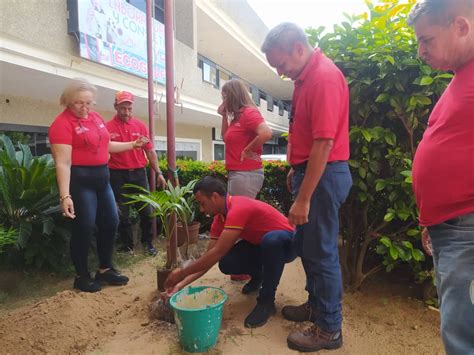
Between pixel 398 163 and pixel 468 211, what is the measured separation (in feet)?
4.30

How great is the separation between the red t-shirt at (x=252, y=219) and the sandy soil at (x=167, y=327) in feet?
1.94

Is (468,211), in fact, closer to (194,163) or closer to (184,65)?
(194,163)

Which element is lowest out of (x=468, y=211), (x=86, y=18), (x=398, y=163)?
(x=468, y=211)

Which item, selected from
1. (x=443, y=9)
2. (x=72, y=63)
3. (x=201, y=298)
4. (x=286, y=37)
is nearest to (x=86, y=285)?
(x=201, y=298)

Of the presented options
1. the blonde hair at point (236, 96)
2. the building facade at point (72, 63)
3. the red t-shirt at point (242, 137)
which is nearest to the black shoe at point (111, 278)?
the red t-shirt at point (242, 137)

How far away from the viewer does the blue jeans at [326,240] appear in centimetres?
178

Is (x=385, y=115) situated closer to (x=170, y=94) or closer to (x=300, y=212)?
(x=300, y=212)

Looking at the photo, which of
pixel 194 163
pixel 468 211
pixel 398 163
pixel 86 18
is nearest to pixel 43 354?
pixel 468 211

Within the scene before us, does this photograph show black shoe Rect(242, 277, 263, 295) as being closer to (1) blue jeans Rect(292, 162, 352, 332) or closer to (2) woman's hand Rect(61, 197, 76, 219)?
(1) blue jeans Rect(292, 162, 352, 332)

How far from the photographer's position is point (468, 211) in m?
1.15

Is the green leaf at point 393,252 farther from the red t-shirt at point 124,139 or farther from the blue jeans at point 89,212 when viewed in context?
the red t-shirt at point 124,139

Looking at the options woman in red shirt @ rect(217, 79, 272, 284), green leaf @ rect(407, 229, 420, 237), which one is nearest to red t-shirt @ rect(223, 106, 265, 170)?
woman in red shirt @ rect(217, 79, 272, 284)

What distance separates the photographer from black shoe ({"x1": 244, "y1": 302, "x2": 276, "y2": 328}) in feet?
7.06

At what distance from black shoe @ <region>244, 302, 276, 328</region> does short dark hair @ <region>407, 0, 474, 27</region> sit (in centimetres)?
188
